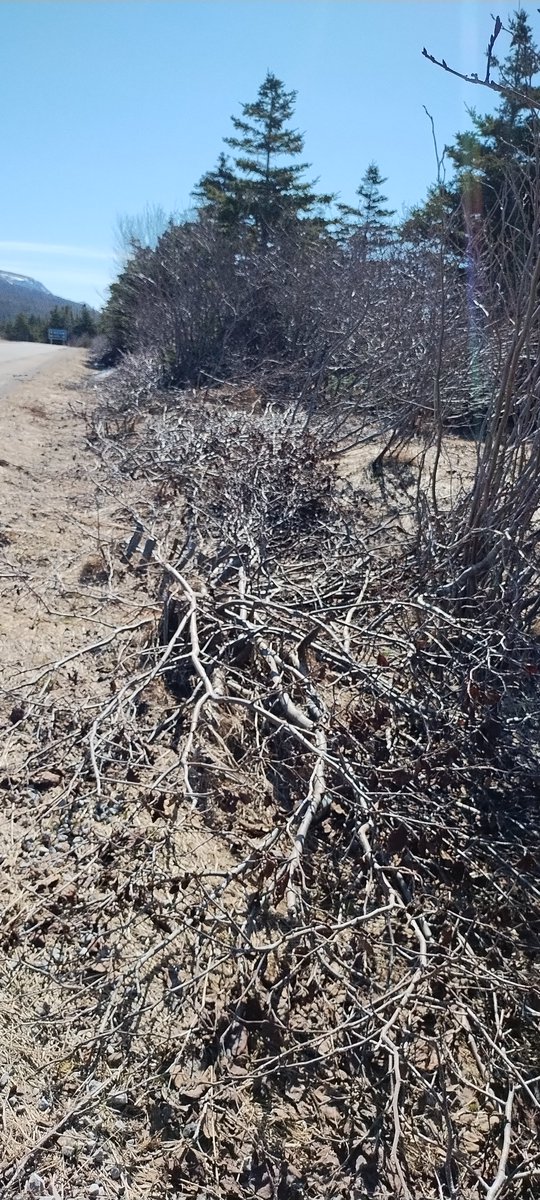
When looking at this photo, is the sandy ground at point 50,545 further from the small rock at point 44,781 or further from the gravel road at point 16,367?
the gravel road at point 16,367

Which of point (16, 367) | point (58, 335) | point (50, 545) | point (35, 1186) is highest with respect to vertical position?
point (58, 335)

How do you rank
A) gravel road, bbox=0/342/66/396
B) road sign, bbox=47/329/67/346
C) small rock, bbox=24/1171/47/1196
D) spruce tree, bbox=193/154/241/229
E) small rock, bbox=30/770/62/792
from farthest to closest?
road sign, bbox=47/329/67/346 → spruce tree, bbox=193/154/241/229 → gravel road, bbox=0/342/66/396 → small rock, bbox=30/770/62/792 → small rock, bbox=24/1171/47/1196

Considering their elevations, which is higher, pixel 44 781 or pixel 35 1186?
pixel 44 781

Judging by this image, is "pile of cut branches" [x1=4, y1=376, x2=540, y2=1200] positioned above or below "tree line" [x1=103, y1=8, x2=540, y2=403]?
below

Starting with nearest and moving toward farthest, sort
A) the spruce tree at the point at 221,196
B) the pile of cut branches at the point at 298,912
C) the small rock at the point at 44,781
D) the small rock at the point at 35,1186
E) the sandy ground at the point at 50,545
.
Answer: the small rock at the point at 35,1186, the pile of cut branches at the point at 298,912, the small rock at the point at 44,781, the sandy ground at the point at 50,545, the spruce tree at the point at 221,196

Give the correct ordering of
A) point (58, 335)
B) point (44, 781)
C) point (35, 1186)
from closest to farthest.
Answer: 1. point (35, 1186)
2. point (44, 781)
3. point (58, 335)

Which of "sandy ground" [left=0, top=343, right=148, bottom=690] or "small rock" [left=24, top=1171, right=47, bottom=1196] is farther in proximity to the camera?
"sandy ground" [left=0, top=343, right=148, bottom=690]

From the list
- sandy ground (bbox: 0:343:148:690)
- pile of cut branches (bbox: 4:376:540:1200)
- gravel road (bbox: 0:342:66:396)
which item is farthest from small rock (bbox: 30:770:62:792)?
gravel road (bbox: 0:342:66:396)

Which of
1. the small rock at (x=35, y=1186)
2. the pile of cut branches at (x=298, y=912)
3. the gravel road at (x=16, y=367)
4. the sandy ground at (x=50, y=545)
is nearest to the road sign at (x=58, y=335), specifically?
the gravel road at (x=16, y=367)

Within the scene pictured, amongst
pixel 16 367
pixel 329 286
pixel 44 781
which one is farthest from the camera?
pixel 16 367

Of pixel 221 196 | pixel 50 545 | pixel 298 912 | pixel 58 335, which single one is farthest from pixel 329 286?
pixel 58 335

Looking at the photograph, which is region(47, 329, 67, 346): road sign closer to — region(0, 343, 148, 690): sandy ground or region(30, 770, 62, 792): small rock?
region(0, 343, 148, 690): sandy ground

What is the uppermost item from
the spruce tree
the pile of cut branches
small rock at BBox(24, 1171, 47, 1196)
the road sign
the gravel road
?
the spruce tree

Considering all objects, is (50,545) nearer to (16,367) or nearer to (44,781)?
(44,781)
